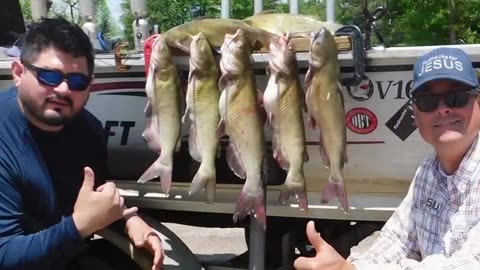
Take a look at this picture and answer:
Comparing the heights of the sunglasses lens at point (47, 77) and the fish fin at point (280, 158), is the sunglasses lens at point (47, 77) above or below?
above

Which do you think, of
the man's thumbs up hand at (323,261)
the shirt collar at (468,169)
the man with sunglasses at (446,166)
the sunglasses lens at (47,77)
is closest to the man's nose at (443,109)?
the man with sunglasses at (446,166)

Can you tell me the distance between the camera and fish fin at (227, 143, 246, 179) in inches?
124

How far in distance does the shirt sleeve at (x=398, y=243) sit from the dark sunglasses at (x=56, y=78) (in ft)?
4.34

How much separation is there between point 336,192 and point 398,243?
48 centimetres

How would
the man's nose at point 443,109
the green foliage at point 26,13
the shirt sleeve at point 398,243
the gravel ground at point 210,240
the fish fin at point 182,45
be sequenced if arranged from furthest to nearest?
the gravel ground at point 210,240 < the green foliage at point 26,13 < the fish fin at point 182,45 < the shirt sleeve at point 398,243 < the man's nose at point 443,109

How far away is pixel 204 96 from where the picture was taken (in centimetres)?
318

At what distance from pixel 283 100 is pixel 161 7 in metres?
6.68

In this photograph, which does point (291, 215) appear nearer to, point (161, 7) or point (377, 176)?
point (377, 176)

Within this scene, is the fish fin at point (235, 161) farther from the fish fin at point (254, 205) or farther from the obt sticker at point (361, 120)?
the obt sticker at point (361, 120)

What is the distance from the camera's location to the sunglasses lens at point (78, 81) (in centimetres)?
296

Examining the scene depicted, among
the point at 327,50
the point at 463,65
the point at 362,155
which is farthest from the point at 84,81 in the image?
the point at 463,65

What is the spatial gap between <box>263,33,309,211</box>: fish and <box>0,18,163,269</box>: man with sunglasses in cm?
67

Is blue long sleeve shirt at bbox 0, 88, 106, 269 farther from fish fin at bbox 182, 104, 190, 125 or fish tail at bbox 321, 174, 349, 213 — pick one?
fish tail at bbox 321, 174, 349, 213

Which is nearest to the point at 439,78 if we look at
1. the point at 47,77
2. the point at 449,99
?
the point at 449,99
